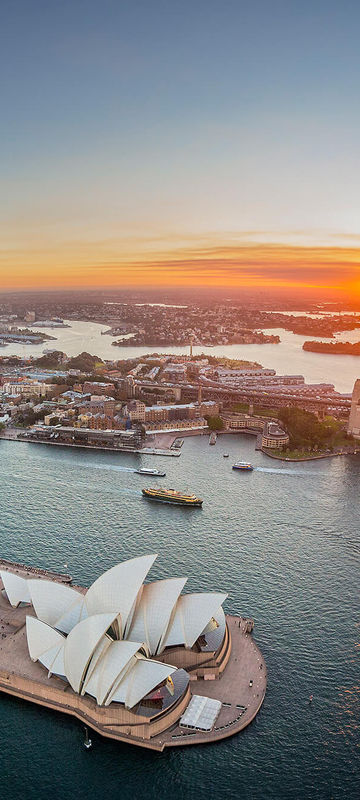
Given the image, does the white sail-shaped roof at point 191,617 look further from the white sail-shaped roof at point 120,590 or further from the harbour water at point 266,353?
the harbour water at point 266,353

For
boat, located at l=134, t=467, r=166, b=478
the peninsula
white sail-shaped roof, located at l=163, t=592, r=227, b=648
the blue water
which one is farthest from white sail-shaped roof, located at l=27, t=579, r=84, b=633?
the peninsula

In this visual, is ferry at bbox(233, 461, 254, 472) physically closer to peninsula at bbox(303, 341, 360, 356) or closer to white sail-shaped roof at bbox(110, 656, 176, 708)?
white sail-shaped roof at bbox(110, 656, 176, 708)

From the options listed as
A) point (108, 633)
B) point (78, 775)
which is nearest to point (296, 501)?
point (108, 633)

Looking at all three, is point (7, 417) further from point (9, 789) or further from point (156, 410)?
point (9, 789)

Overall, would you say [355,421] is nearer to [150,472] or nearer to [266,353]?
[150,472]

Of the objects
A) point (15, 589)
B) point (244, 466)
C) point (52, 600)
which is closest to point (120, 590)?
point (52, 600)
